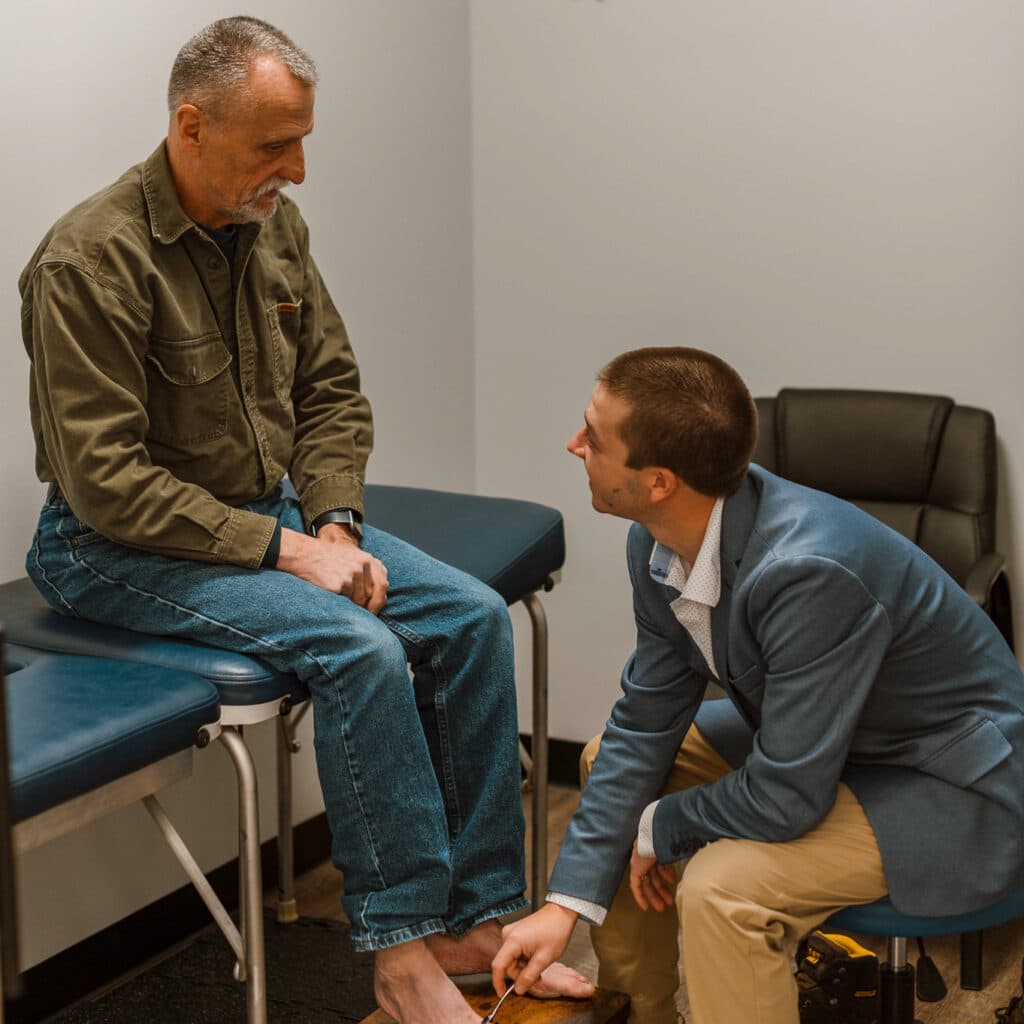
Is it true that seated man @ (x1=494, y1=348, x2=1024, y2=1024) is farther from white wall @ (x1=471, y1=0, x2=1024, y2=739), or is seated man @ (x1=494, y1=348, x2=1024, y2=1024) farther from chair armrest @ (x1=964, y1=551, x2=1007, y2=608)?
white wall @ (x1=471, y1=0, x2=1024, y2=739)

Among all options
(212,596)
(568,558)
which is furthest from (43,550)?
(568,558)

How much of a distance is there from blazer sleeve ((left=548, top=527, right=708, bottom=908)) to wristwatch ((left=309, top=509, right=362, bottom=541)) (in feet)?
1.46

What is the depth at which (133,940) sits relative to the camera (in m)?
2.38

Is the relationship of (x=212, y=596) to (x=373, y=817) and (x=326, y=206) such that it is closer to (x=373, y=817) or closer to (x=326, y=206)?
(x=373, y=817)

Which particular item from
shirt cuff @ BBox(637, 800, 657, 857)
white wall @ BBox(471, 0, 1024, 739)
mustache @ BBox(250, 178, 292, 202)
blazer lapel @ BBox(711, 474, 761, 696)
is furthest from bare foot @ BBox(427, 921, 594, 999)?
white wall @ BBox(471, 0, 1024, 739)

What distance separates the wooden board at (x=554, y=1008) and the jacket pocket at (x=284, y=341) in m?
0.85

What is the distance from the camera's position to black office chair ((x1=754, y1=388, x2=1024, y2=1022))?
8.27ft

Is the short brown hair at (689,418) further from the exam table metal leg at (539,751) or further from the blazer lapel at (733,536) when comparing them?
the exam table metal leg at (539,751)

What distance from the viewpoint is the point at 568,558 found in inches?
124

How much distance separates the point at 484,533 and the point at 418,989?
0.72m

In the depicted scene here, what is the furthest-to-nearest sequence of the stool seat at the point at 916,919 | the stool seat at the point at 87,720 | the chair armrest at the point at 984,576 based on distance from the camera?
the chair armrest at the point at 984,576
the stool seat at the point at 916,919
the stool seat at the point at 87,720

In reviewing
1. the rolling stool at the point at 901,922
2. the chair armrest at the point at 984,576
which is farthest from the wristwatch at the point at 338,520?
the chair armrest at the point at 984,576

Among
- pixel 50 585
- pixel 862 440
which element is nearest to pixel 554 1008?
pixel 50 585

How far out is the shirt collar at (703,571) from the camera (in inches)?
65.8
